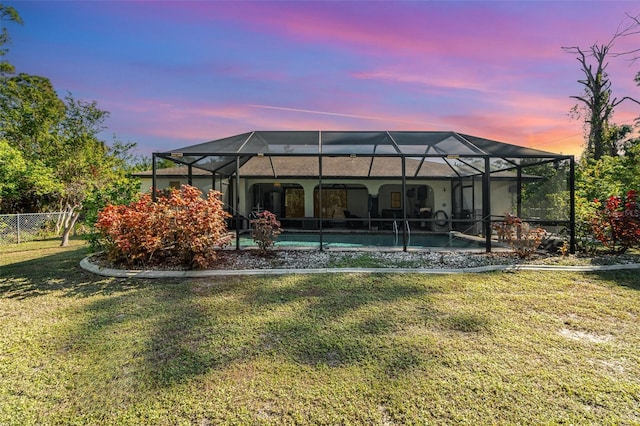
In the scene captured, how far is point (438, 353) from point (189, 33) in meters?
10.4

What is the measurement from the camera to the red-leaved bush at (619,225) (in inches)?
290

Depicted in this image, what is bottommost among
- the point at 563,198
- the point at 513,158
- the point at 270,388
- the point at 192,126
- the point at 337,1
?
the point at 270,388

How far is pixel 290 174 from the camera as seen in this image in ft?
49.2

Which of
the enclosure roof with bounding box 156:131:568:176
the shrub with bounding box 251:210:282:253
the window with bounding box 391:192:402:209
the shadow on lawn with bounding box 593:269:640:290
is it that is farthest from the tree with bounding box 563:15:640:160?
the shrub with bounding box 251:210:282:253

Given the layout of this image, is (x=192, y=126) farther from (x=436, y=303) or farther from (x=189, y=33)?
(x=436, y=303)

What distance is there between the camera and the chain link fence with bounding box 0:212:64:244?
11.0 metres

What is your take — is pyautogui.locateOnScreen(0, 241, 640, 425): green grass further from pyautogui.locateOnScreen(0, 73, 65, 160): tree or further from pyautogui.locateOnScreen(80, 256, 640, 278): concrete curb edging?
pyautogui.locateOnScreen(0, 73, 65, 160): tree

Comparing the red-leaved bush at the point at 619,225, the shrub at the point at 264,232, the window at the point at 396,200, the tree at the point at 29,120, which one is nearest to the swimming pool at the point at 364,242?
the shrub at the point at 264,232

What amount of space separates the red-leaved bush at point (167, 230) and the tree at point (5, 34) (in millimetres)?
16842

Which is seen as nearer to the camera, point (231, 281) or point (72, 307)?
point (72, 307)

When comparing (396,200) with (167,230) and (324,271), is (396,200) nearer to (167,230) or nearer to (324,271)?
(324,271)

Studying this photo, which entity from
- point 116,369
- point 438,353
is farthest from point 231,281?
point 438,353

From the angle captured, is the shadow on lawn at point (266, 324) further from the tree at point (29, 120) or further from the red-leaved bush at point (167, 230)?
the tree at point (29, 120)

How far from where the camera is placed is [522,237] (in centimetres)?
721
